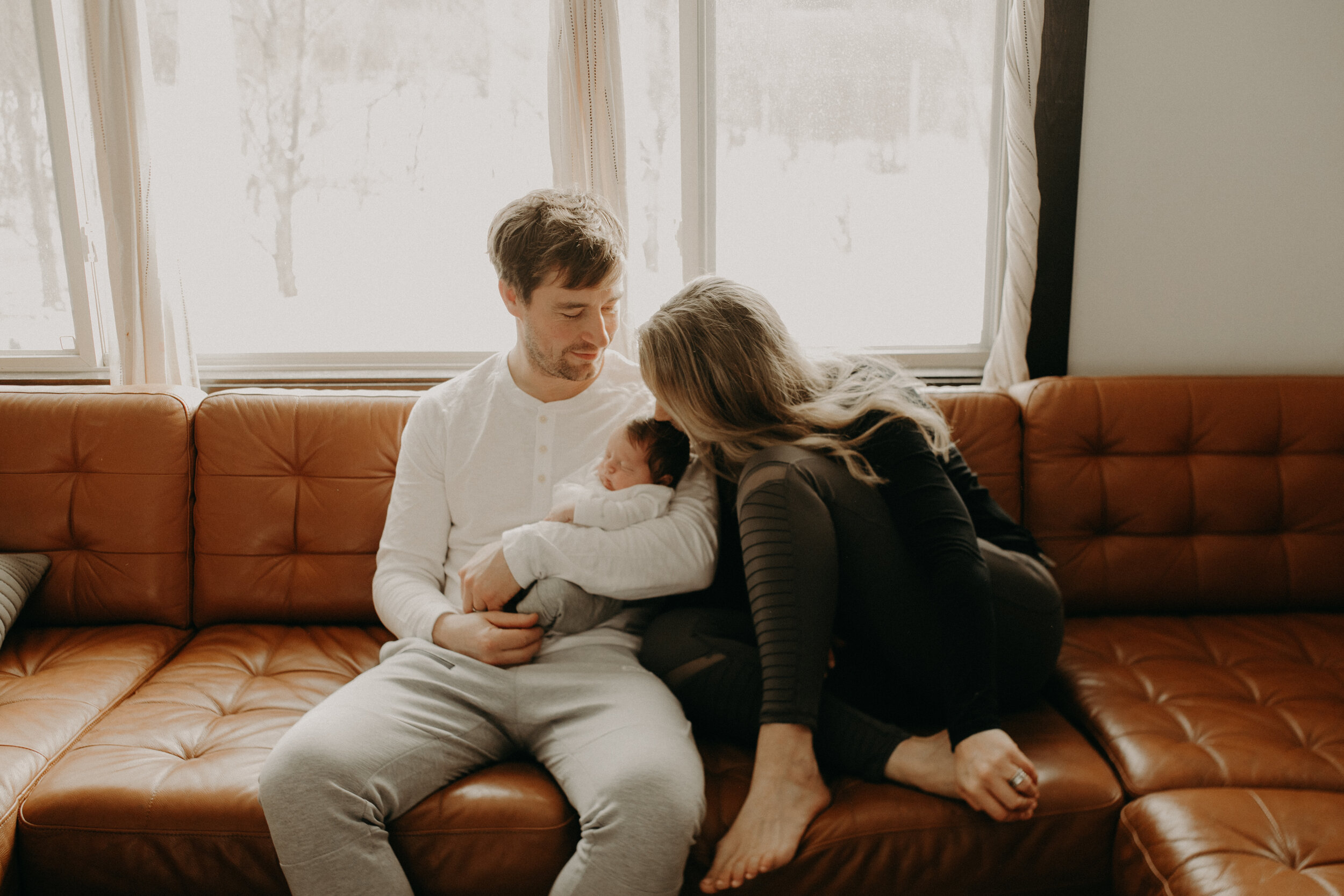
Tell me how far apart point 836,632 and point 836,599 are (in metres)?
0.18

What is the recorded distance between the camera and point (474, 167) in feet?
7.68

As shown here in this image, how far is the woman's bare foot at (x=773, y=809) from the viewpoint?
3.88ft

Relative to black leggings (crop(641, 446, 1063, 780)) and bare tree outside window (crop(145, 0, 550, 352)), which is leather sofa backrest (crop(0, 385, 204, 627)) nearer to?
bare tree outside window (crop(145, 0, 550, 352))

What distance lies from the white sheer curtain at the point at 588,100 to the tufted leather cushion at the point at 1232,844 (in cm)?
171

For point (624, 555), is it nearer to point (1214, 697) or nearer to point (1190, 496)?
point (1214, 697)

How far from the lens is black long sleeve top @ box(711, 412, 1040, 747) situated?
124cm

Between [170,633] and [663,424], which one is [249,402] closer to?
[170,633]

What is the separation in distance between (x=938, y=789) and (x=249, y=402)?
173 centimetres

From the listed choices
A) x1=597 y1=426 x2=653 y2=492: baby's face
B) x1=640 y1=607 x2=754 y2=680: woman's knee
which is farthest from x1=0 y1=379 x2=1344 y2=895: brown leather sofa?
x1=597 y1=426 x2=653 y2=492: baby's face

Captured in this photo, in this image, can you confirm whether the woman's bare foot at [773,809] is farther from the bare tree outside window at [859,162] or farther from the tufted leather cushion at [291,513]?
the bare tree outside window at [859,162]

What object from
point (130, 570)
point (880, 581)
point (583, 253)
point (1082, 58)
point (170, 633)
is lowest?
point (170, 633)

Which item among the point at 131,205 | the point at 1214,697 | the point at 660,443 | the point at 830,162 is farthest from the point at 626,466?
the point at 131,205

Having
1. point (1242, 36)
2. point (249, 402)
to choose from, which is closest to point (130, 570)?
point (249, 402)

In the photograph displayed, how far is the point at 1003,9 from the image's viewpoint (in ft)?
7.31
